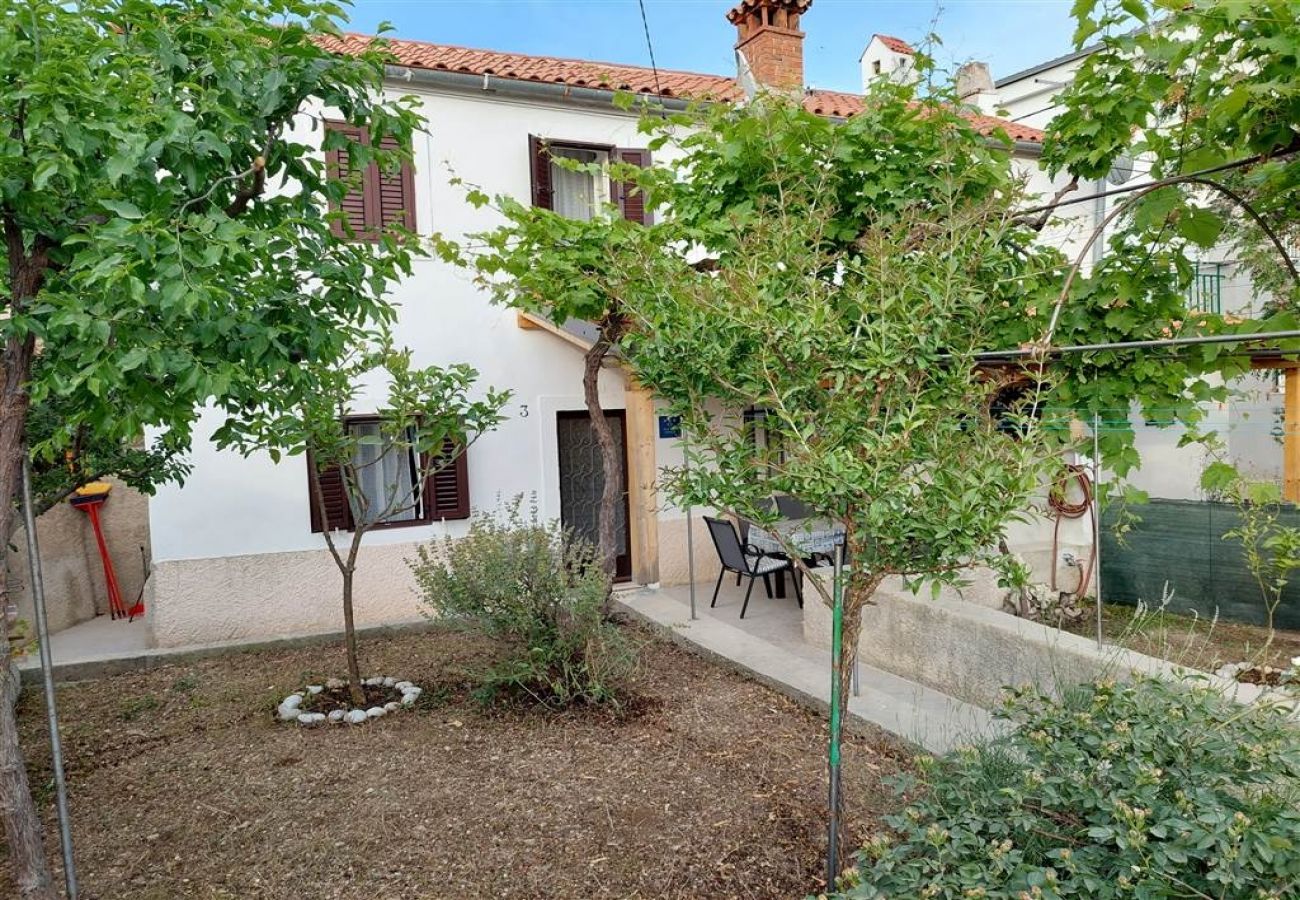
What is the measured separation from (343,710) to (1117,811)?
4655mm

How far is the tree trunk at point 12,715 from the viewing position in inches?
107

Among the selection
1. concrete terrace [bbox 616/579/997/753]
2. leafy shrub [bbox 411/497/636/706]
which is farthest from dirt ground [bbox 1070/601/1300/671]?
leafy shrub [bbox 411/497/636/706]

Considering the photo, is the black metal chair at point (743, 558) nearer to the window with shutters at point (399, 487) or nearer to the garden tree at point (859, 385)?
the window with shutters at point (399, 487)

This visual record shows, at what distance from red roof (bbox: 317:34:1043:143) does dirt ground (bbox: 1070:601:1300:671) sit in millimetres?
4427

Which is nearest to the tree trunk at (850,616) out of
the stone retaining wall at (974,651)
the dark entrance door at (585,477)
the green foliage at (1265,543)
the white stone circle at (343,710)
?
the stone retaining wall at (974,651)

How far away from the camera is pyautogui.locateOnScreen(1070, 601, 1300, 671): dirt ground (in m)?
5.08

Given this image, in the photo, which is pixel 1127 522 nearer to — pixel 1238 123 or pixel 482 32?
pixel 1238 123

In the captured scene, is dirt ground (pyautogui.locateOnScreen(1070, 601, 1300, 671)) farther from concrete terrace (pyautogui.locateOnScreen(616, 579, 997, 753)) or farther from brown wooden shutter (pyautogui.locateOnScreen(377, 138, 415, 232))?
brown wooden shutter (pyautogui.locateOnScreen(377, 138, 415, 232))

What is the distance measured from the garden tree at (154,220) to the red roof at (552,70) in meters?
4.75

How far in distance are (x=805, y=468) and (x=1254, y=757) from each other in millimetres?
1489

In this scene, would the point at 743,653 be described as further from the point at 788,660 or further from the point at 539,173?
the point at 539,173

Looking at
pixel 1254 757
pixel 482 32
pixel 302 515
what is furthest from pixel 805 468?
pixel 482 32

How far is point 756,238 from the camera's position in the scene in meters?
3.04

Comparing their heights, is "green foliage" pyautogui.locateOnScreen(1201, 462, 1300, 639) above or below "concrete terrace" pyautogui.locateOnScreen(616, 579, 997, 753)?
above
